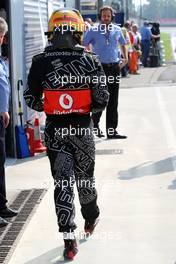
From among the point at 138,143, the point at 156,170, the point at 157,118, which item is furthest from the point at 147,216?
the point at 157,118

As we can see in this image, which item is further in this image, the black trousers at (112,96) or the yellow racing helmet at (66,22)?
the black trousers at (112,96)

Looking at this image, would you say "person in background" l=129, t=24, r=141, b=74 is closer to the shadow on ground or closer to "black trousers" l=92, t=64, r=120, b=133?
"black trousers" l=92, t=64, r=120, b=133

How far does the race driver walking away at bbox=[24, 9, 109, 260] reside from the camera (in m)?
4.64

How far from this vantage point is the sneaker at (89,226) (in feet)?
17.2

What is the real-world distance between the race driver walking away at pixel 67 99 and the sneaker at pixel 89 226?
41 cm

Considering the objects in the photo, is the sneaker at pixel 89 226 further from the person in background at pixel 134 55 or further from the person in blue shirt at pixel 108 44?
the person in background at pixel 134 55

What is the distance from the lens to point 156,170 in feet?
25.0

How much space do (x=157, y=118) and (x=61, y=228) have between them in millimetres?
6956

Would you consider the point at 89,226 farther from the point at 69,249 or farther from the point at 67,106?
the point at 67,106

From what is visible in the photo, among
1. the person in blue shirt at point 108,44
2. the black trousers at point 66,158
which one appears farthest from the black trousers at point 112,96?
the black trousers at point 66,158

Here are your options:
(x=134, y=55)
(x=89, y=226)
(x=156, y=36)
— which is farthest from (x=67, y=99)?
(x=156, y=36)

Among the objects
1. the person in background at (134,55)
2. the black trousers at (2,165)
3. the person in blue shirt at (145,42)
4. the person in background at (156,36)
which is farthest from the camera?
the person in background at (156,36)

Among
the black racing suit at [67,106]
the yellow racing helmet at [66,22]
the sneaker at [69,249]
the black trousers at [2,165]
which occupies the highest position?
the yellow racing helmet at [66,22]

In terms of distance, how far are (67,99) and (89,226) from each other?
1.23 metres
